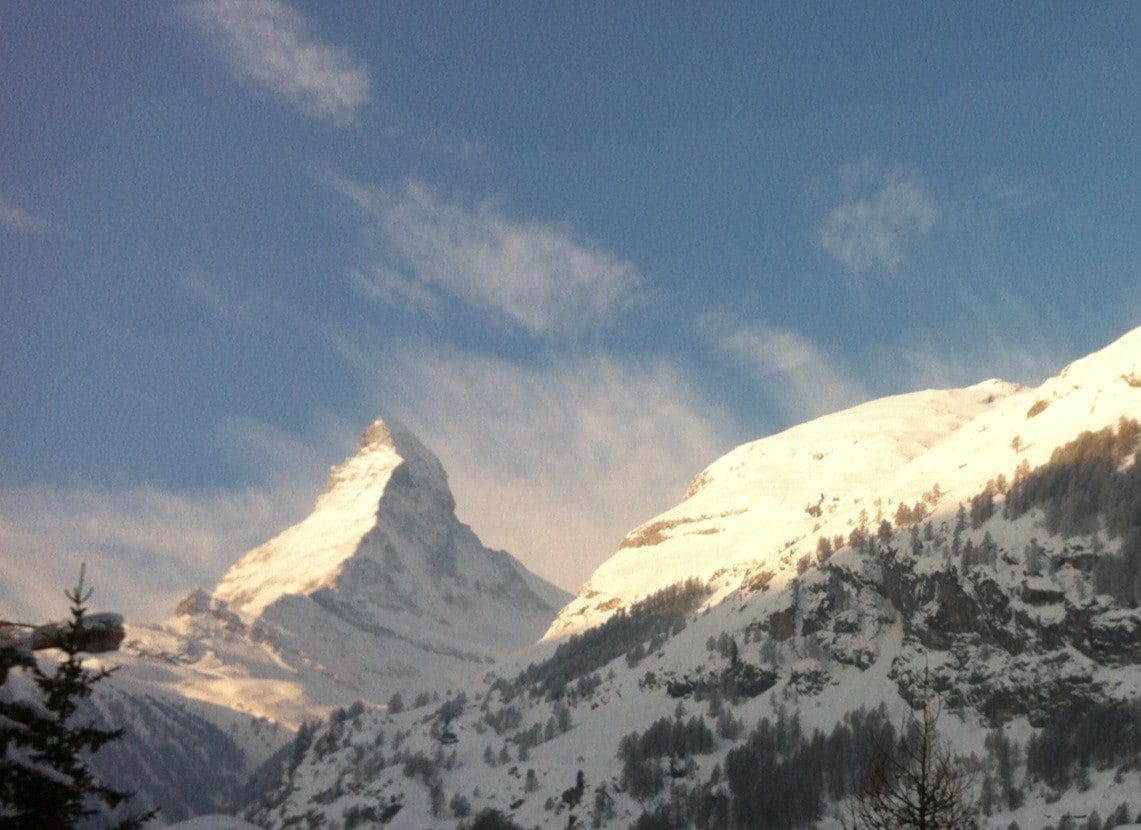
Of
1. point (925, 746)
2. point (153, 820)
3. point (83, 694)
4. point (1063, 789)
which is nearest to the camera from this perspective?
point (153, 820)

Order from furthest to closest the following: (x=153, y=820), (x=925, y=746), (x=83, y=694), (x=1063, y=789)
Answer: (x=1063, y=789)
(x=925, y=746)
(x=83, y=694)
(x=153, y=820)

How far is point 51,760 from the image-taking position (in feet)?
84.3

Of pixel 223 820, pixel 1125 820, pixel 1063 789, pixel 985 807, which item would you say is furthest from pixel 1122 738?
pixel 223 820

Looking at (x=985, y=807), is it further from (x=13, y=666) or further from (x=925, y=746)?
(x=13, y=666)

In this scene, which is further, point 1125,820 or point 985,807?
point 985,807

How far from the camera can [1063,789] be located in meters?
184

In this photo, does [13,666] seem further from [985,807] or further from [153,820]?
[985,807]

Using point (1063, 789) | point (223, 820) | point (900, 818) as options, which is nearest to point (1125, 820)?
point (1063, 789)

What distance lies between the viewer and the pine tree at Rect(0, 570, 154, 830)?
2155cm

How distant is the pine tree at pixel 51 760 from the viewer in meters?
21.5

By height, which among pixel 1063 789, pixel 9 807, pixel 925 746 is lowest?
pixel 9 807

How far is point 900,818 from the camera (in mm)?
43219

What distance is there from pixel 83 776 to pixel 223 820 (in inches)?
150

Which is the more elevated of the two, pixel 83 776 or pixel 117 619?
pixel 117 619
